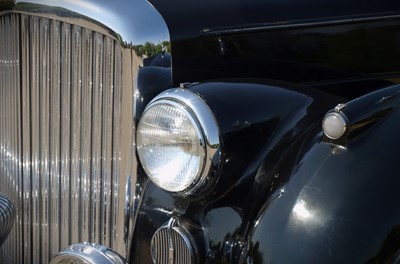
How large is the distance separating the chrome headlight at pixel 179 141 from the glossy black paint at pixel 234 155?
5 cm

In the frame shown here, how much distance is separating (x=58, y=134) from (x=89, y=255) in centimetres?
52

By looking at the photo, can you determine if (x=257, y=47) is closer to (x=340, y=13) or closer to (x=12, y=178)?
(x=340, y=13)

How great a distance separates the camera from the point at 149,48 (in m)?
1.99

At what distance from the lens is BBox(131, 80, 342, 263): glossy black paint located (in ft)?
5.85

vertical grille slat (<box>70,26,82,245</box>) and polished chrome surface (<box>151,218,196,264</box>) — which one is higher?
vertical grille slat (<box>70,26,82,245</box>)

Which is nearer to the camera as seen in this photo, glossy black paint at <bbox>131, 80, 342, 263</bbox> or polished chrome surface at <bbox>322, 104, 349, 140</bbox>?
polished chrome surface at <bbox>322, 104, 349, 140</bbox>

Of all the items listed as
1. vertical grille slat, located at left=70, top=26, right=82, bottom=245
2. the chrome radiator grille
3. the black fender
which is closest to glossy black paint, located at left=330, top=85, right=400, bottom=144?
the black fender

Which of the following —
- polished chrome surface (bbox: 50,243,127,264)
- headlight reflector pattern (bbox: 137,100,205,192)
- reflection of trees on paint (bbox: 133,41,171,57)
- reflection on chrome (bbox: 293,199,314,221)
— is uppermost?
reflection of trees on paint (bbox: 133,41,171,57)

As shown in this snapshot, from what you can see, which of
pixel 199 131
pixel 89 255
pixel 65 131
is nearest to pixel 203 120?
pixel 199 131

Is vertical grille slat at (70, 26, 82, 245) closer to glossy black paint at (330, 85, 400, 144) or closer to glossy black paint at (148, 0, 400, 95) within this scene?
glossy black paint at (148, 0, 400, 95)

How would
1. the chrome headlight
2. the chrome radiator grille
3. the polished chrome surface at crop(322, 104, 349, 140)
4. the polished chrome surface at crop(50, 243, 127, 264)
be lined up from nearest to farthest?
1. the polished chrome surface at crop(322, 104, 349, 140)
2. the chrome headlight
3. the polished chrome surface at crop(50, 243, 127, 264)
4. the chrome radiator grille

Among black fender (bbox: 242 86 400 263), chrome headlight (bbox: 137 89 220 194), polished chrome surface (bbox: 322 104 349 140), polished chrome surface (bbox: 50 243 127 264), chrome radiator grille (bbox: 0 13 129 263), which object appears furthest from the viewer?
chrome radiator grille (bbox: 0 13 129 263)

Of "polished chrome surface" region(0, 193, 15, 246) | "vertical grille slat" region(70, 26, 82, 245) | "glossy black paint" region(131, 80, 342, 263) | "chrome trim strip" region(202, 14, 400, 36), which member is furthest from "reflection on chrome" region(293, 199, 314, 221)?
"polished chrome surface" region(0, 193, 15, 246)

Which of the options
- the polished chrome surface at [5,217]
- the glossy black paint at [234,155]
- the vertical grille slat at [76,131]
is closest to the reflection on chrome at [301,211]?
the glossy black paint at [234,155]
